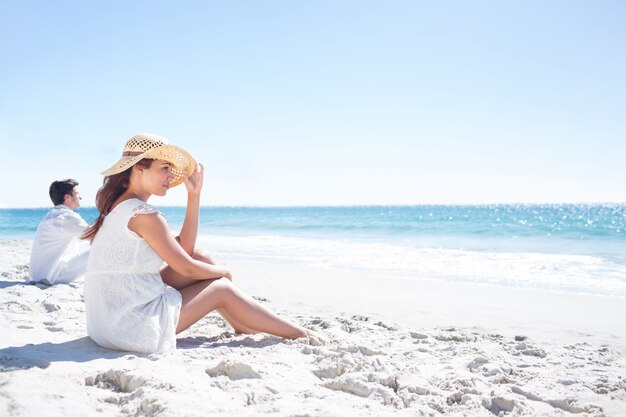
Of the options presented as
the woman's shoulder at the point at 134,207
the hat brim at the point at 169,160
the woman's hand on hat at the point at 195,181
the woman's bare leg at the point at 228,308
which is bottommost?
the woman's bare leg at the point at 228,308

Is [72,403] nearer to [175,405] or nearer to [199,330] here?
[175,405]

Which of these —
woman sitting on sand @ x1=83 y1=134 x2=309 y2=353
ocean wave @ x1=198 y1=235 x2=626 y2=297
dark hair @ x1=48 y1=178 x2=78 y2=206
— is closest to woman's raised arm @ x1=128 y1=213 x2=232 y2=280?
woman sitting on sand @ x1=83 y1=134 x2=309 y2=353

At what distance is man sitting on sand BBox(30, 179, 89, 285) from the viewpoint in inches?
245

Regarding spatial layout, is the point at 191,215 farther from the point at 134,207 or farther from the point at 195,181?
the point at 134,207

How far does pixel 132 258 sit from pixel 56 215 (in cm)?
379

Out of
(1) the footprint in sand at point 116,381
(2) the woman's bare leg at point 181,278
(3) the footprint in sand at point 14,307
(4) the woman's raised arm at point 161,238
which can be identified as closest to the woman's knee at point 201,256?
(2) the woman's bare leg at point 181,278

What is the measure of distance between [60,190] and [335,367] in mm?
4670

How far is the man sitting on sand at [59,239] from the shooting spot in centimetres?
623

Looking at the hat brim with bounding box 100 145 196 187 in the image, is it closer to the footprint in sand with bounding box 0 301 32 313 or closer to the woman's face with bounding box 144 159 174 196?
the woman's face with bounding box 144 159 174 196

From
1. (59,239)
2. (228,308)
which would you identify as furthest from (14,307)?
(228,308)

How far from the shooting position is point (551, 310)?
6.15 meters

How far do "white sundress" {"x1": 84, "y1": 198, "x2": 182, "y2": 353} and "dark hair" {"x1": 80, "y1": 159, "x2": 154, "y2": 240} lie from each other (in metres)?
0.12

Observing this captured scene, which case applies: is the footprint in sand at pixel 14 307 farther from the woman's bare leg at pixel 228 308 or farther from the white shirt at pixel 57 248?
the woman's bare leg at pixel 228 308

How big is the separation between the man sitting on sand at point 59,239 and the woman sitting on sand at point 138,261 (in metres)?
3.20
